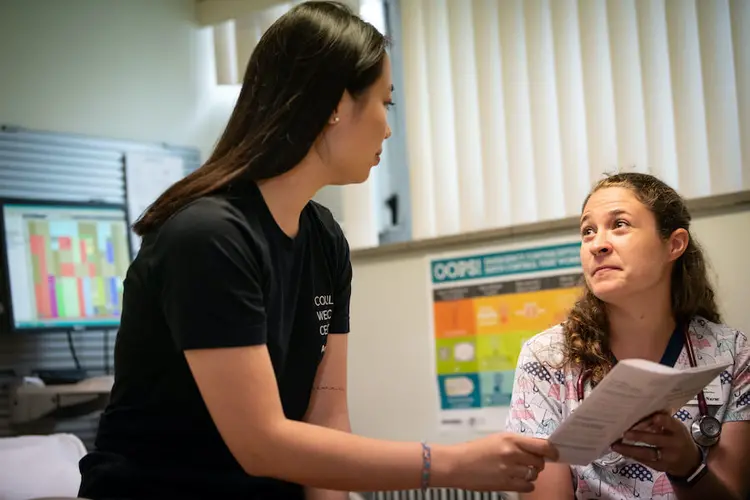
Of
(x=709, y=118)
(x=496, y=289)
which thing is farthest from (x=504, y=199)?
(x=709, y=118)

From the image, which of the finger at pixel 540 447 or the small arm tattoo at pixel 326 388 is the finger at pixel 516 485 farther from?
the small arm tattoo at pixel 326 388

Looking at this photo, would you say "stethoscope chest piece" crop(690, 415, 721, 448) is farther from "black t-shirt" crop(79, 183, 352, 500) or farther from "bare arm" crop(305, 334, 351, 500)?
"black t-shirt" crop(79, 183, 352, 500)

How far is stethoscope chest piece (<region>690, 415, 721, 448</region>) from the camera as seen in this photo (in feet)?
5.43

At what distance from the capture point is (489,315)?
2615 millimetres

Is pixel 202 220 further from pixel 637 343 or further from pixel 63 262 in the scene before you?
pixel 63 262

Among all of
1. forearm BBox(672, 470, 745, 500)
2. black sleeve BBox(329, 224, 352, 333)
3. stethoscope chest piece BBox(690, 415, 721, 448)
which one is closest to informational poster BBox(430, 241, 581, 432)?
stethoscope chest piece BBox(690, 415, 721, 448)

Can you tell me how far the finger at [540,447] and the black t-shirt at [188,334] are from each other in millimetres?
367

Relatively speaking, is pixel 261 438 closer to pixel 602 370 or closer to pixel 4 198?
pixel 602 370

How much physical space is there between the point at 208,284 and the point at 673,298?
118cm

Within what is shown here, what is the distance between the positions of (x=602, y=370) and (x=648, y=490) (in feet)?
0.83

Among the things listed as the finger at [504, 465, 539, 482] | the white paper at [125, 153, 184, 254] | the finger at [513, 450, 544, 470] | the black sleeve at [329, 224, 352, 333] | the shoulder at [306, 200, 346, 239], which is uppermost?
the white paper at [125, 153, 184, 254]

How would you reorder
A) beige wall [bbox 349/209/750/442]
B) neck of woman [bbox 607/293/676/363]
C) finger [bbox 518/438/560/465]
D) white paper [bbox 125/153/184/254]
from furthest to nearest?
1. white paper [bbox 125/153/184/254]
2. beige wall [bbox 349/209/750/442]
3. neck of woman [bbox 607/293/676/363]
4. finger [bbox 518/438/560/465]

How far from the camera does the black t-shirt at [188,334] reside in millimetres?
1092

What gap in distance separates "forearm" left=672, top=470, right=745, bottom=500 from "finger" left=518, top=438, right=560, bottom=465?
0.50m
